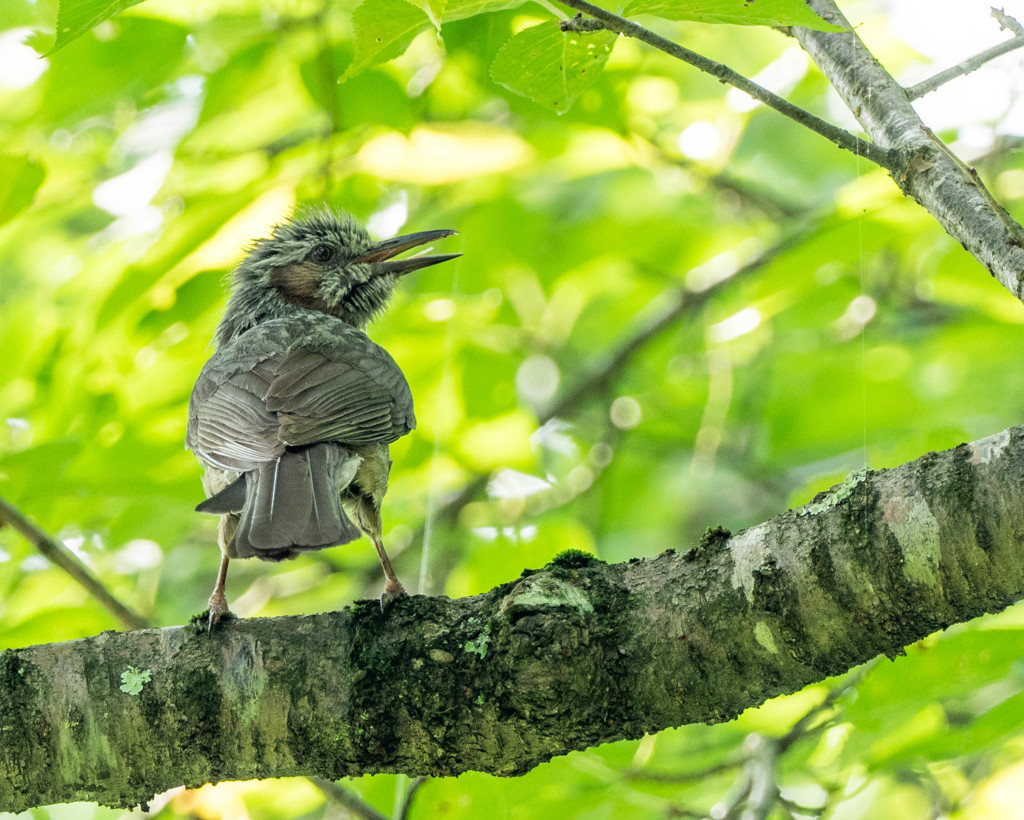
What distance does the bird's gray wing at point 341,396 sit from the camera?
3.20 meters

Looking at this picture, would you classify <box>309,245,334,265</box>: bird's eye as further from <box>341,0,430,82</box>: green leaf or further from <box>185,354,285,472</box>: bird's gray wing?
<box>341,0,430,82</box>: green leaf

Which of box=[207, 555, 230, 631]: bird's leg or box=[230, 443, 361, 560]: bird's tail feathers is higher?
box=[230, 443, 361, 560]: bird's tail feathers

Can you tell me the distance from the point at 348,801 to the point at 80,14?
2.23m

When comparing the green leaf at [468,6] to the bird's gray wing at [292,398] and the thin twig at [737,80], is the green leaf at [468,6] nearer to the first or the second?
the thin twig at [737,80]

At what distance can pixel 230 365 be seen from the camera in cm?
361

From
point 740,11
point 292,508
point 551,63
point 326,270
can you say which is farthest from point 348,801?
point 326,270

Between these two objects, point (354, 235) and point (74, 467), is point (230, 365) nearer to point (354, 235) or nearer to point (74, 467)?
point (74, 467)

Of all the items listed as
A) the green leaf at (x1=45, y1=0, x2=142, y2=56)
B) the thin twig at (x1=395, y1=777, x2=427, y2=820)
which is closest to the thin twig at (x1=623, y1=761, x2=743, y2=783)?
the thin twig at (x1=395, y1=777, x2=427, y2=820)

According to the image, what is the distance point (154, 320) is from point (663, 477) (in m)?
2.93

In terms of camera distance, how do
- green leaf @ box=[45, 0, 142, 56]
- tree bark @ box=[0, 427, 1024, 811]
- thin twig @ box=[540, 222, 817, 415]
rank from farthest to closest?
thin twig @ box=[540, 222, 817, 415] < tree bark @ box=[0, 427, 1024, 811] < green leaf @ box=[45, 0, 142, 56]

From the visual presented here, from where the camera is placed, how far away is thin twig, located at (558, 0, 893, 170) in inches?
79.4

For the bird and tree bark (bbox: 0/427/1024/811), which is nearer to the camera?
tree bark (bbox: 0/427/1024/811)

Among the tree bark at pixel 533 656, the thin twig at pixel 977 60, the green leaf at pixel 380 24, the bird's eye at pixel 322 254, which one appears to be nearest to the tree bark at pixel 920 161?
the thin twig at pixel 977 60

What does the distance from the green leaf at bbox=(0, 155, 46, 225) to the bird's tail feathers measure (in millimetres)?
1303
